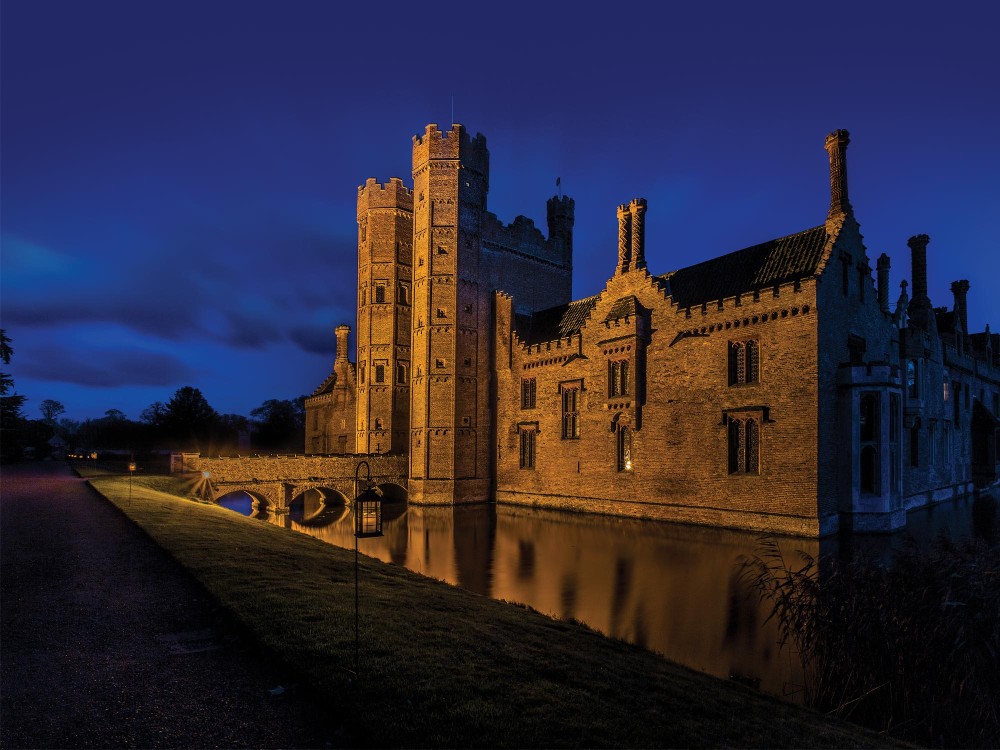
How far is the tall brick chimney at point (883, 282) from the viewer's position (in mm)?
27108

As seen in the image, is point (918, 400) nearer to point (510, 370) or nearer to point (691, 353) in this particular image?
point (691, 353)

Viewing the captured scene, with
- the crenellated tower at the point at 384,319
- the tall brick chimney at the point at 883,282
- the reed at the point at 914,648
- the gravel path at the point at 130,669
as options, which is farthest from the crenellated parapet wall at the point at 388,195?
the reed at the point at 914,648

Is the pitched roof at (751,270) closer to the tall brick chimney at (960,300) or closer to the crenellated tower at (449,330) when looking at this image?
the crenellated tower at (449,330)

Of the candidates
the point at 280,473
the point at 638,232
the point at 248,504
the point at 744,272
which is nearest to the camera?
the point at 744,272

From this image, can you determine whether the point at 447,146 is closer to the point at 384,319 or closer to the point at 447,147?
the point at 447,147

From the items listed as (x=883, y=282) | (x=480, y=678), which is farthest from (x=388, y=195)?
(x=480, y=678)

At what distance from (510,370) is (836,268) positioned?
1861cm

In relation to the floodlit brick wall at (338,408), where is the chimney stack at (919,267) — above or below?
above

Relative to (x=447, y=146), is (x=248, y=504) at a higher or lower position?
lower

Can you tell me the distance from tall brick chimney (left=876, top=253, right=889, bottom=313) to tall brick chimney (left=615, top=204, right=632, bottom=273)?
1178 cm

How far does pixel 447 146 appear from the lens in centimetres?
3597

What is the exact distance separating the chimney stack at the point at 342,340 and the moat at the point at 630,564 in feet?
65.3

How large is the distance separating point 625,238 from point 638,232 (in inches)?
30.7

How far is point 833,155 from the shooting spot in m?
23.1
